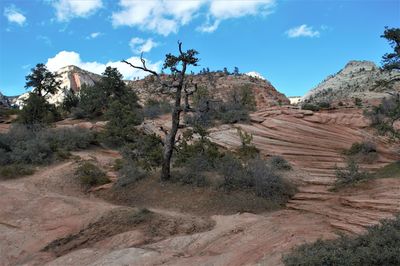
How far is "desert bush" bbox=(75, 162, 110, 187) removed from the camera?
16.7m

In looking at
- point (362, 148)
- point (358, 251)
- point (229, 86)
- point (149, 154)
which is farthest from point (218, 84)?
point (358, 251)

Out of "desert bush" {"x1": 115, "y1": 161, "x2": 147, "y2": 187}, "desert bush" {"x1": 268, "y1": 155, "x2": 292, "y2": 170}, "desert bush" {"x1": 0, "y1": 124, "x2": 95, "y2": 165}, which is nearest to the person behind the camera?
"desert bush" {"x1": 115, "y1": 161, "x2": 147, "y2": 187}

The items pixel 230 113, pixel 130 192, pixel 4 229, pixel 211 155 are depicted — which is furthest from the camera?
pixel 230 113

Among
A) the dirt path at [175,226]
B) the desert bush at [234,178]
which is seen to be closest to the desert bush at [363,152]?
the dirt path at [175,226]

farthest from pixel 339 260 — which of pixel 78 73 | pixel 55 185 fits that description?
pixel 78 73

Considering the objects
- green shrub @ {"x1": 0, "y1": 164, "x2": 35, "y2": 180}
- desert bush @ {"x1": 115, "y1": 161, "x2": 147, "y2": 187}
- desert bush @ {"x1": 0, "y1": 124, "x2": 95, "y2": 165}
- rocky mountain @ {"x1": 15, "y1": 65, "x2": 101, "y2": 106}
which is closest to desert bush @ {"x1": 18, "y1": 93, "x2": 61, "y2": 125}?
desert bush @ {"x1": 0, "y1": 124, "x2": 95, "y2": 165}

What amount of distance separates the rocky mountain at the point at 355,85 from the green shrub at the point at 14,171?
29.0 meters

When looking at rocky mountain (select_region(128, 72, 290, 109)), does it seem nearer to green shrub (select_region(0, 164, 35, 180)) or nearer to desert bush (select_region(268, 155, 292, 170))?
desert bush (select_region(268, 155, 292, 170))

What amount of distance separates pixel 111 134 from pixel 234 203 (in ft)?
42.9

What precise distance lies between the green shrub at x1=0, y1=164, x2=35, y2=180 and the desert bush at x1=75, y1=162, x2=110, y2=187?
2.15m

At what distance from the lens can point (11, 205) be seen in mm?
13703

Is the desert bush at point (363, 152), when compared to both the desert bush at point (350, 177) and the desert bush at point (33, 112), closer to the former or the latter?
the desert bush at point (350, 177)

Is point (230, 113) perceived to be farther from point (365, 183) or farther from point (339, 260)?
point (339, 260)

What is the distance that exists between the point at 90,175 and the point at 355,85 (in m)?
42.4
